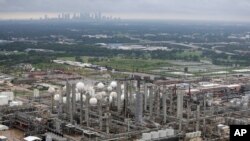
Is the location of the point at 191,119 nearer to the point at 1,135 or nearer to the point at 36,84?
the point at 1,135

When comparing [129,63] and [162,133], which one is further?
[129,63]

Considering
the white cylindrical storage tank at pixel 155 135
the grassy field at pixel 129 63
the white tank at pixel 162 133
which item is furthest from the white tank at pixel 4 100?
the grassy field at pixel 129 63

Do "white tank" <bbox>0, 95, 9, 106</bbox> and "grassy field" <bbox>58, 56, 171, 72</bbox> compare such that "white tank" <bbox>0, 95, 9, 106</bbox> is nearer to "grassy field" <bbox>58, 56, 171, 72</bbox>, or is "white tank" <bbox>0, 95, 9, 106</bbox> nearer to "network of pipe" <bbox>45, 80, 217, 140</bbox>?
"network of pipe" <bbox>45, 80, 217, 140</bbox>

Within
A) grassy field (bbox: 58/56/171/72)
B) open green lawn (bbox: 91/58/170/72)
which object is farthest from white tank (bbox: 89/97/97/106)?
open green lawn (bbox: 91/58/170/72)

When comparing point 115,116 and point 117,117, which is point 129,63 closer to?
point 115,116

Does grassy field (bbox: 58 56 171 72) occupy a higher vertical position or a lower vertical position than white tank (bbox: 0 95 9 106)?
lower

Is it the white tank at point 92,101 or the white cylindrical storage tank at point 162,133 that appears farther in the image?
the white tank at point 92,101

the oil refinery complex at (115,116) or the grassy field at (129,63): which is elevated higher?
the oil refinery complex at (115,116)

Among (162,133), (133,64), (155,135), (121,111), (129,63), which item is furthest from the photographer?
(129,63)

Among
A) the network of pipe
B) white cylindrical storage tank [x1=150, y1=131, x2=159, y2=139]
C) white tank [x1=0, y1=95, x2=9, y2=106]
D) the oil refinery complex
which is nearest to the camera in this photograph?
white cylindrical storage tank [x1=150, y1=131, x2=159, y2=139]

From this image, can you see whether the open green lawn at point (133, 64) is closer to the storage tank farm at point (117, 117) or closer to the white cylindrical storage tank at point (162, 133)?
the storage tank farm at point (117, 117)

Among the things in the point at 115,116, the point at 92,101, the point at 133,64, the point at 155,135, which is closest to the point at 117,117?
the point at 115,116

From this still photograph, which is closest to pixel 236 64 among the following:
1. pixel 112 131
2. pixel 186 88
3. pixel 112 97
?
pixel 186 88
